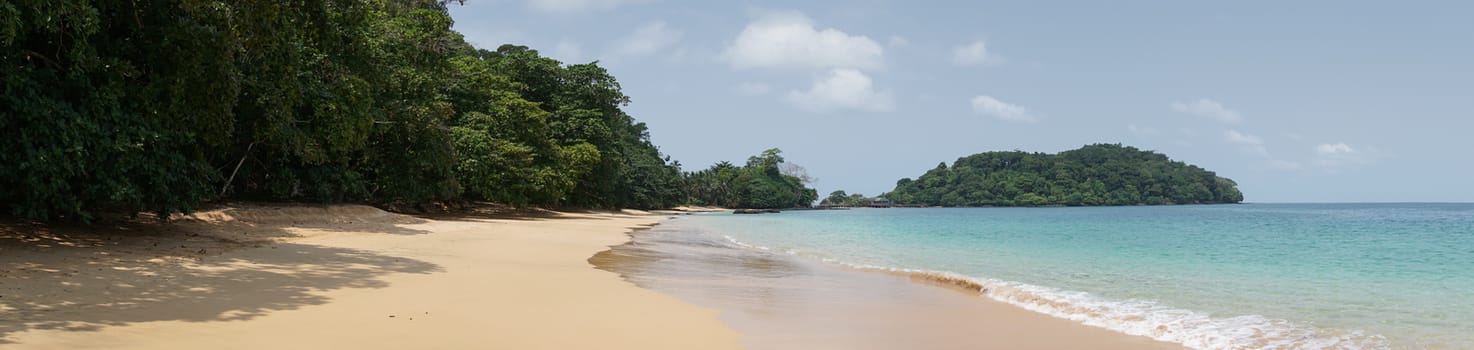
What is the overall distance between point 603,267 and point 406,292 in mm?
4290

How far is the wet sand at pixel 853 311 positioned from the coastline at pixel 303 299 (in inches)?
18.9

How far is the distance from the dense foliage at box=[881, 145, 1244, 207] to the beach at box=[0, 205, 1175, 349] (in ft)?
506

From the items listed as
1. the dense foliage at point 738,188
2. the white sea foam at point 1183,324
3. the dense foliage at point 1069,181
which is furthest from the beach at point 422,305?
the dense foliage at point 1069,181

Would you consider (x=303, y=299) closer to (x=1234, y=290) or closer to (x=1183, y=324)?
(x=1183, y=324)

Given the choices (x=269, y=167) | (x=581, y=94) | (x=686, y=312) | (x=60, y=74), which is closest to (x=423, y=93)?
(x=269, y=167)

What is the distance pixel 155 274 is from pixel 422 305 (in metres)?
3.36

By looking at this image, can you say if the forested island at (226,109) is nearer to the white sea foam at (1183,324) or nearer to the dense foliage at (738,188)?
the white sea foam at (1183,324)

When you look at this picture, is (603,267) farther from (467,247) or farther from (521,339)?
(521,339)

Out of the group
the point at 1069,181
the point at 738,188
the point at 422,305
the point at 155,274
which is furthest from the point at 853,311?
the point at 1069,181

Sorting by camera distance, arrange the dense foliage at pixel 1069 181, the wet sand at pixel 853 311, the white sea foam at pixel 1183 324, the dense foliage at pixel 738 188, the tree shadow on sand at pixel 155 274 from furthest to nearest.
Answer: the dense foliage at pixel 1069 181, the dense foliage at pixel 738 188, the white sea foam at pixel 1183 324, the wet sand at pixel 853 311, the tree shadow on sand at pixel 155 274

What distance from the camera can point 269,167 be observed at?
20.8m

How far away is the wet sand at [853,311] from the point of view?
6.28 m

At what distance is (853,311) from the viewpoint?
7855 millimetres

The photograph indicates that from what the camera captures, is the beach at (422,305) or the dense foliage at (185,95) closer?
the beach at (422,305)
